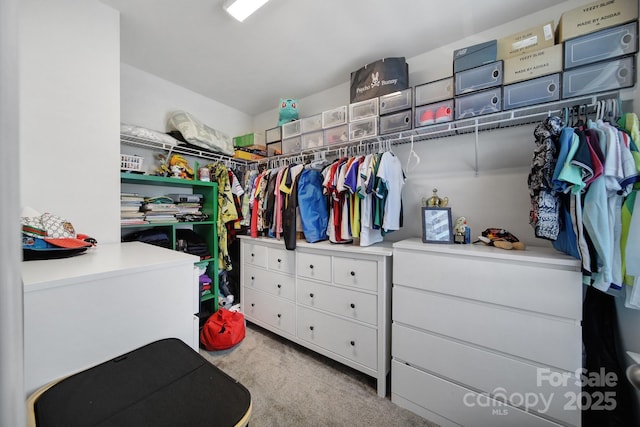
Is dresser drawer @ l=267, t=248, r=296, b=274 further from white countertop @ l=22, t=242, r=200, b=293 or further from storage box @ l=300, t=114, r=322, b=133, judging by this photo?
storage box @ l=300, t=114, r=322, b=133

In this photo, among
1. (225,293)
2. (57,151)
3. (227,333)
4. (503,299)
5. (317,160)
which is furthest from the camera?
(225,293)

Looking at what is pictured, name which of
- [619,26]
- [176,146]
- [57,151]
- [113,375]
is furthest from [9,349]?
[176,146]

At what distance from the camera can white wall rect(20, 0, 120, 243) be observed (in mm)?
1194

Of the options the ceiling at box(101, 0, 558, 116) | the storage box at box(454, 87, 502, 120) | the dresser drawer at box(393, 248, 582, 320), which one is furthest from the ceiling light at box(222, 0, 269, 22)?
the dresser drawer at box(393, 248, 582, 320)

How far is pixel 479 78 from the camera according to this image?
4.62 feet

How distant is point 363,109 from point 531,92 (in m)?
1.05

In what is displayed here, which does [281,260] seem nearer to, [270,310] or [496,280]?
[270,310]

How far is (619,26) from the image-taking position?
108 cm

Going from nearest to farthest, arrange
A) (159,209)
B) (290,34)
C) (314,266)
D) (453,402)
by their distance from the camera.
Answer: (453,402)
(290,34)
(314,266)
(159,209)

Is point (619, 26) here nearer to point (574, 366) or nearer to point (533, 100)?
point (533, 100)

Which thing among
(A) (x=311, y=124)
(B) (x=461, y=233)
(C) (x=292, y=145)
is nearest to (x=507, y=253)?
(B) (x=461, y=233)

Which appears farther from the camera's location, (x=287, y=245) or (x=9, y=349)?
(x=287, y=245)

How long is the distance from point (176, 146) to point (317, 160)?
137 centimetres

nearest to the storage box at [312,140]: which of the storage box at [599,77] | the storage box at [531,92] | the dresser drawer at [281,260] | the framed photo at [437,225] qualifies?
the dresser drawer at [281,260]
